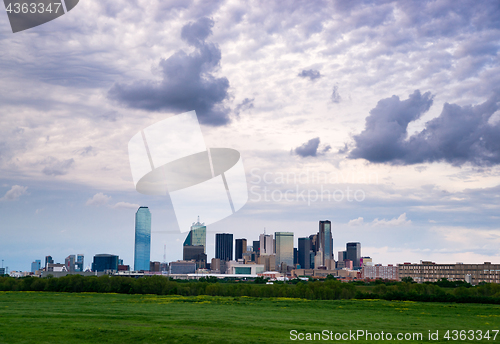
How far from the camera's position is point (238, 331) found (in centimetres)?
4353

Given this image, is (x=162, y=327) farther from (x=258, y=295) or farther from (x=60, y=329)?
(x=258, y=295)

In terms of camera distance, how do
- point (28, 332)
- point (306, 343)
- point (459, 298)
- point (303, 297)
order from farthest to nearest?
point (303, 297) < point (459, 298) < point (28, 332) < point (306, 343)

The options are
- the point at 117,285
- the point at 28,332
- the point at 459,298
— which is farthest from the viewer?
the point at 117,285

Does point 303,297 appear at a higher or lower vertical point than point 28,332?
lower

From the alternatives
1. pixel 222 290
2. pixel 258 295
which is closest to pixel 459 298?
pixel 258 295

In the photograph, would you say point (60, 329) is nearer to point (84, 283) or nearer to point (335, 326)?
point (335, 326)

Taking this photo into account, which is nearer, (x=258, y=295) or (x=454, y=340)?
(x=454, y=340)

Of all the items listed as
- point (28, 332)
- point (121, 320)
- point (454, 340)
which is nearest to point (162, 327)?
point (121, 320)

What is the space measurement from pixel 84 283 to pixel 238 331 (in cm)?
10952

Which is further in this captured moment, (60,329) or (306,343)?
(60,329)

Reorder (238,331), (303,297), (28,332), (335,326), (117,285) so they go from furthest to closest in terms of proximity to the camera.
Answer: (117,285) → (303,297) → (335,326) → (238,331) → (28,332)

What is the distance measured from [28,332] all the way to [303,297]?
9207 centimetres

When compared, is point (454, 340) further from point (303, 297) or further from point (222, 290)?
point (222, 290)

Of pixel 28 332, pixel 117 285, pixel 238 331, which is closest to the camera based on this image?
pixel 28 332
